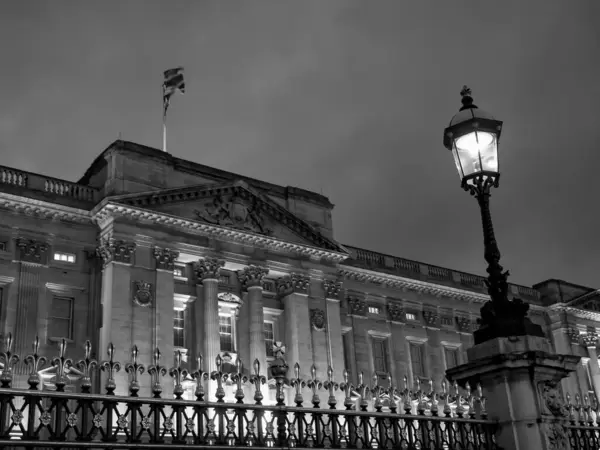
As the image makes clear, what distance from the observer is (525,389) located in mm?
8508

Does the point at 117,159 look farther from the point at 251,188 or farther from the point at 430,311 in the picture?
the point at 430,311

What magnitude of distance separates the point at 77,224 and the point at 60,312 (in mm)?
4092

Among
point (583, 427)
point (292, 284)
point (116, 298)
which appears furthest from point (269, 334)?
point (583, 427)

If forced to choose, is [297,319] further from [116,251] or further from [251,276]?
[116,251]

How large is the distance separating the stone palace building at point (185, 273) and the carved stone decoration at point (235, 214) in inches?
2.4

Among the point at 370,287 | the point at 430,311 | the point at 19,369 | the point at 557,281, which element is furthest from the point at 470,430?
the point at 557,281

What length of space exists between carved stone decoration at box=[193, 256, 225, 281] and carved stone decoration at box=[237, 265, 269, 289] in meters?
1.63

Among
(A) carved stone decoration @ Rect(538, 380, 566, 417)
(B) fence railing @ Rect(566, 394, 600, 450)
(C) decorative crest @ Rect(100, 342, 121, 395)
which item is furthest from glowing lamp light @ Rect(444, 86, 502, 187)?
(C) decorative crest @ Rect(100, 342, 121, 395)

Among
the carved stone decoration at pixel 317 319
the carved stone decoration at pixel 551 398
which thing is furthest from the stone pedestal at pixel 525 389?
the carved stone decoration at pixel 317 319

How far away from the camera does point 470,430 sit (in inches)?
350

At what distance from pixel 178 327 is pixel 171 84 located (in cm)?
1355

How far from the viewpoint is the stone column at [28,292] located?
2906cm

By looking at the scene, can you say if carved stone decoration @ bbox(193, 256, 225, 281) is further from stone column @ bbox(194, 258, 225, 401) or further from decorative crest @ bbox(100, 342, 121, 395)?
decorative crest @ bbox(100, 342, 121, 395)

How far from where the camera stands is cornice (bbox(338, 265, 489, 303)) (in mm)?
42938
